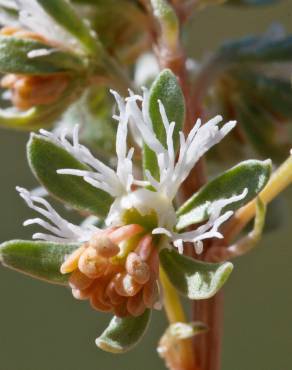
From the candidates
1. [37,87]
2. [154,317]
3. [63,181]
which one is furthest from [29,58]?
[154,317]

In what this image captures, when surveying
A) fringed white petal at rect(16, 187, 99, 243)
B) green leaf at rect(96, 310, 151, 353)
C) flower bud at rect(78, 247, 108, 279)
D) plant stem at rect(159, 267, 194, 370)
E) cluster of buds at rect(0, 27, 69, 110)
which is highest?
cluster of buds at rect(0, 27, 69, 110)

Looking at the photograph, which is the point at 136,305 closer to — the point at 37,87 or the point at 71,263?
the point at 71,263

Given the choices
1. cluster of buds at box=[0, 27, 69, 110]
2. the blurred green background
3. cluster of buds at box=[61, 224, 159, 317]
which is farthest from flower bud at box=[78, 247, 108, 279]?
the blurred green background

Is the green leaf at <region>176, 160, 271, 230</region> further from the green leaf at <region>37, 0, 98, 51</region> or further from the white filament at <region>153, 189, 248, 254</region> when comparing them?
the green leaf at <region>37, 0, 98, 51</region>

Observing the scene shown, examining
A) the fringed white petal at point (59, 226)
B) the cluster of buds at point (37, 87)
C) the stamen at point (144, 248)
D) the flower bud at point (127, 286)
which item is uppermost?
the cluster of buds at point (37, 87)

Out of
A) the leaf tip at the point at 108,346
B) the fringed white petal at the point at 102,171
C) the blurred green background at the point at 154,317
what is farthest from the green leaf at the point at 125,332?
the blurred green background at the point at 154,317

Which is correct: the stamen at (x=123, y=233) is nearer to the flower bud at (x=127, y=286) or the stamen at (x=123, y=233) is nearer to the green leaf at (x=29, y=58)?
the flower bud at (x=127, y=286)
